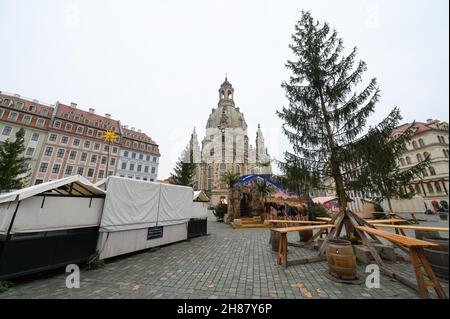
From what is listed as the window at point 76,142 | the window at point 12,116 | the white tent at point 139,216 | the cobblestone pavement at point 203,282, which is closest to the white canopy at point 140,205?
the white tent at point 139,216

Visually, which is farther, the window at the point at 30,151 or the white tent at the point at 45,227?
the window at the point at 30,151

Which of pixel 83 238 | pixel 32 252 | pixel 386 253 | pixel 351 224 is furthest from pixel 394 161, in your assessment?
pixel 32 252

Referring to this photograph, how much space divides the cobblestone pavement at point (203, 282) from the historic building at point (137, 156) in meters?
36.5

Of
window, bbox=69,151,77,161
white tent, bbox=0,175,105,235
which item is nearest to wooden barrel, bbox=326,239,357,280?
white tent, bbox=0,175,105,235

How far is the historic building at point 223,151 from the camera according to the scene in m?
50.6

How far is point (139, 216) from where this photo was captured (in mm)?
6738

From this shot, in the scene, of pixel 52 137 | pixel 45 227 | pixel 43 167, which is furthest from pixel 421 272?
pixel 52 137

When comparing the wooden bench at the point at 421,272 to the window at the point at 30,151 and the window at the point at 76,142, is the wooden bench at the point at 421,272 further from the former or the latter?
the window at the point at 30,151

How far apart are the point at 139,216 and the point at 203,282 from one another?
4098mm

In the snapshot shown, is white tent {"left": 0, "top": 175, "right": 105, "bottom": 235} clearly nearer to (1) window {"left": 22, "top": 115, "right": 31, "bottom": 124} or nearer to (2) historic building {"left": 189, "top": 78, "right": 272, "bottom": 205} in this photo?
(1) window {"left": 22, "top": 115, "right": 31, "bottom": 124}

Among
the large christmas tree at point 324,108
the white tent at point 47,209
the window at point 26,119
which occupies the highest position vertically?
the window at point 26,119

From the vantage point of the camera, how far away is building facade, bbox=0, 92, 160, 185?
91.3 feet
